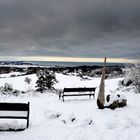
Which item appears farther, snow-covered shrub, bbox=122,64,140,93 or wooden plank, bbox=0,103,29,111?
snow-covered shrub, bbox=122,64,140,93

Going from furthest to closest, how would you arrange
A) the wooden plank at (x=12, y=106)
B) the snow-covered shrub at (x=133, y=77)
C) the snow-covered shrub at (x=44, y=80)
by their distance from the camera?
the snow-covered shrub at (x=133, y=77) → the snow-covered shrub at (x=44, y=80) → the wooden plank at (x=12, y=106)

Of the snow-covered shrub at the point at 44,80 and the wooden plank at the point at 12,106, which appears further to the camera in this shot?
the snow-covered shrub at the point at 44,80

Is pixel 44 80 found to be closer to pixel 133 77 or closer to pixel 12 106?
pixel 133 77

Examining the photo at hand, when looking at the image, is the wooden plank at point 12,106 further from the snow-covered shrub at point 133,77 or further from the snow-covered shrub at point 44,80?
the snow-covered shrub at point 133,77

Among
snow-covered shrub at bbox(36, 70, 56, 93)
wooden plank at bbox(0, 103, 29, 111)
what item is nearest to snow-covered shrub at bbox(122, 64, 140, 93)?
snow-covered shrub at bbox(36, 70, 56, 93)

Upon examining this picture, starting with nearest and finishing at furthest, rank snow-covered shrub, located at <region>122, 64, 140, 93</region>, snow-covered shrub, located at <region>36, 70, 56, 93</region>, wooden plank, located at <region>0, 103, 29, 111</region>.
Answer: wooden plank, located at <region>0, 103, 29, 111</region> < snow-covered shrub, located at <region>36, 70, 56, 93</region> < snow-covered shrub, located at <region>122, 64, 140, 93</region>

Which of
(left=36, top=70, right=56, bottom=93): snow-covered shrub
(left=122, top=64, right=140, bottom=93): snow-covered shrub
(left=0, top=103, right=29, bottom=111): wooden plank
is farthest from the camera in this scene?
(left=122, top=64, right=140, bottom=93): snow-covered shrub

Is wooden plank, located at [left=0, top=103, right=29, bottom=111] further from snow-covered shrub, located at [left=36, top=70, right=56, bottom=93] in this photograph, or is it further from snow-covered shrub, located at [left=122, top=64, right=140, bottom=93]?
snow-covered shrub, located at [left=122, top=64, right=140, bottom=93]


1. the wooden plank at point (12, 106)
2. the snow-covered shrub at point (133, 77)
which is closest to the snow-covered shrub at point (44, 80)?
the snow-covered shrub at point (133, 77)

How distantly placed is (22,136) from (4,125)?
1492 millimetres

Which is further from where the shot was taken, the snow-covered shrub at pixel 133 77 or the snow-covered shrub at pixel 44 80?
the snow-covered shrub at pixel 133 77

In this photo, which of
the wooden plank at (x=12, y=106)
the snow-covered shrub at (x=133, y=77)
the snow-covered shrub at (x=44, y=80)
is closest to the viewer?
the wooden plank at (x=12, y=106)

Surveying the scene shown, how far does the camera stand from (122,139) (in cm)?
836

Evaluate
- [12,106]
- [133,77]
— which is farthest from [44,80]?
[12,106]
